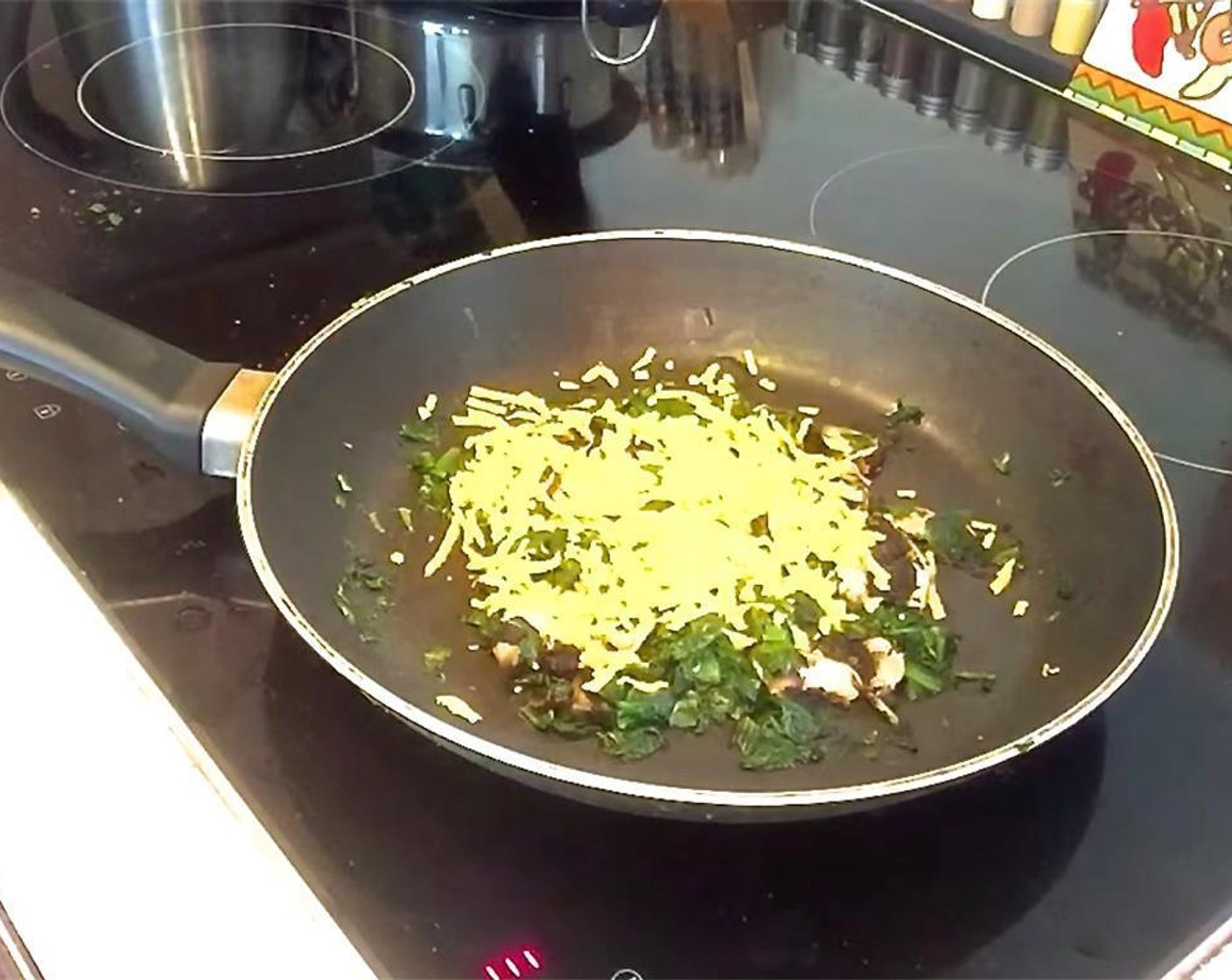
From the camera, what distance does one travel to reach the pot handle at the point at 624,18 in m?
1.11

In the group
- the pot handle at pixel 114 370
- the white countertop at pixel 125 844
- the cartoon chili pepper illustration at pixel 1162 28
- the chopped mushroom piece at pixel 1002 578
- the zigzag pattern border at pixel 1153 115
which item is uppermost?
the cartoon chili pepper illustration at pixel 1162 28

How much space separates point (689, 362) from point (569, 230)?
0.50 ft

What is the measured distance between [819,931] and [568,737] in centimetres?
12

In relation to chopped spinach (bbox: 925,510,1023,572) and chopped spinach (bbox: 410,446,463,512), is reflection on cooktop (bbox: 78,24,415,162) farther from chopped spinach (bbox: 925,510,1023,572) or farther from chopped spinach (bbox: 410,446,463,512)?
chopped spinach (bbox: 925,510,1023,572)

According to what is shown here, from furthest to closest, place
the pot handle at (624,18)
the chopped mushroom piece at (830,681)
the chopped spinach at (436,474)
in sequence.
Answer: the pot handle at (624,18) → the chopped spinach at (436,474) → the chopped mushroom piece at (830,681)

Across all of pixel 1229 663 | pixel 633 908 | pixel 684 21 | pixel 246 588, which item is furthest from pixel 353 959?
pixel 684 21

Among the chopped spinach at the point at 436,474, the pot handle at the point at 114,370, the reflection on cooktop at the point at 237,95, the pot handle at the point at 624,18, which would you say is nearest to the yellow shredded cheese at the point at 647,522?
the chopped spinach at the point at 436,474

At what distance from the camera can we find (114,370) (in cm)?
65

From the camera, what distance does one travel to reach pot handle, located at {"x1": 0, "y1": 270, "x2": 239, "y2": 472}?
0.64 meters

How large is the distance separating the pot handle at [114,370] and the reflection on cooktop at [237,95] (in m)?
0.32

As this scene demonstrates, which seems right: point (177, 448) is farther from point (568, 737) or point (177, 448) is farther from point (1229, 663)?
point (1229, 663)

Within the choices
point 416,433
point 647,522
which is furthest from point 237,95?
point 647,522

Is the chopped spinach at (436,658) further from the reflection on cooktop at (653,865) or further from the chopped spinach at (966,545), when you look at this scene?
the chopped spinach at (966,545)

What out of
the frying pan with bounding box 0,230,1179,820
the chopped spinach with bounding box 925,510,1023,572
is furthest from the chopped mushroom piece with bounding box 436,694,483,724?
the chopped spinach with bounding box 925,510,1023,572
